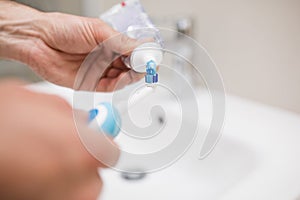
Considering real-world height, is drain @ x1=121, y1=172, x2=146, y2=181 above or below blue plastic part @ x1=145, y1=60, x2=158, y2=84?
below

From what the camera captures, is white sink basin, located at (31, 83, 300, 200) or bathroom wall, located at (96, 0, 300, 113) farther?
bathroom wall, located at (96, 0, 300, 113)

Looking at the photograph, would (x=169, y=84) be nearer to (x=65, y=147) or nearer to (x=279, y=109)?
(x=279, y=109)

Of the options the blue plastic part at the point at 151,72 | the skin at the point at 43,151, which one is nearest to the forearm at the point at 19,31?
the blue plastic part at the point at 151,72

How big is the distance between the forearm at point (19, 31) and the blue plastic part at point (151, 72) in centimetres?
33

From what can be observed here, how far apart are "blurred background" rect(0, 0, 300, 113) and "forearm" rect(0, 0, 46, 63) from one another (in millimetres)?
79

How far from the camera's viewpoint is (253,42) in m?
0.83

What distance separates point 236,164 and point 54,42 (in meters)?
0.51

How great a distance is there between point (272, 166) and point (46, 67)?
0.55 meters

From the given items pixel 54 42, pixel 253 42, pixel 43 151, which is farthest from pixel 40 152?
pixel 253 42

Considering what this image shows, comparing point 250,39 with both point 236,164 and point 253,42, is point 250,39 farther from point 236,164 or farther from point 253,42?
point 236,164

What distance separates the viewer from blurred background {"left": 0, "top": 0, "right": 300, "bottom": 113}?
78 centimetres

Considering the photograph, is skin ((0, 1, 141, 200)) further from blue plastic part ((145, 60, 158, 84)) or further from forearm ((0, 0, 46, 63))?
forearm ((0, 0, 46, 63))

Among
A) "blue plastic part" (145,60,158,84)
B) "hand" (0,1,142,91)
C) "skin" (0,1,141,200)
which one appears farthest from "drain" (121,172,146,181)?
"skin" (0,1,141,200)

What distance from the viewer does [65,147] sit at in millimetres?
194
